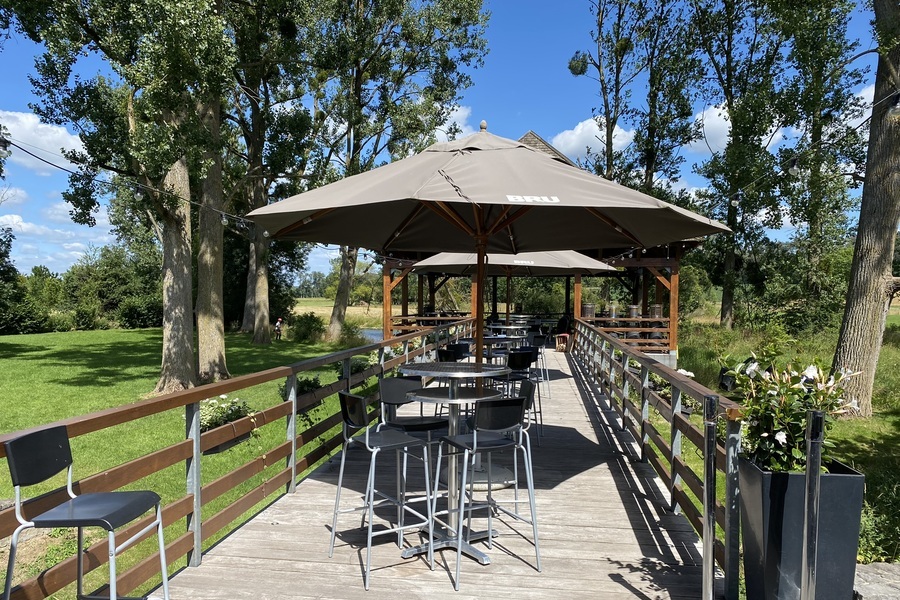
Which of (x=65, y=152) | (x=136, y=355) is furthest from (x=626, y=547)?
(x=136, y=355)

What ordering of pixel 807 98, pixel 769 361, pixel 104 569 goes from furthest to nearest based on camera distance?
pixel 807 98, pixel 104 569, pixel 769 361

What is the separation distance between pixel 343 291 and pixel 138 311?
14.9 m

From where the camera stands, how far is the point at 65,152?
10.6 meters

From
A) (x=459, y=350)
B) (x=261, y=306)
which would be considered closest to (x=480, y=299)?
(x=459, y=350)

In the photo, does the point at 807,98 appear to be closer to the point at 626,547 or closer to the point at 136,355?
the point at 626,547

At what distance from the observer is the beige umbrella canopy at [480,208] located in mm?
2840

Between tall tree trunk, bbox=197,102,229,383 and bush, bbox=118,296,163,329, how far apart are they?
20015 mm

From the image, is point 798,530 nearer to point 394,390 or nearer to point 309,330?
point 394,390

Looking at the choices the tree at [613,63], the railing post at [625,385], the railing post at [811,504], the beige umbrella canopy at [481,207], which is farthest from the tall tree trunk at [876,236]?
the tree at [613,63]

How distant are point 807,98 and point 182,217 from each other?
1826 cm

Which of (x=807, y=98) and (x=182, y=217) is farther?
(x=807, y=98)

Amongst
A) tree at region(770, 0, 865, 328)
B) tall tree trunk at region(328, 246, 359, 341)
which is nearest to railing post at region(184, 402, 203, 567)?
tree at region(770, 0, 865, 328)

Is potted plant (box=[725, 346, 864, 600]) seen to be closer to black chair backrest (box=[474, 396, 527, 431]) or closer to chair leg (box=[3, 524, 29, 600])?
→ black chair backrest (box=[474, 396, 527, 431])

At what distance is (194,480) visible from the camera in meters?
2.88
